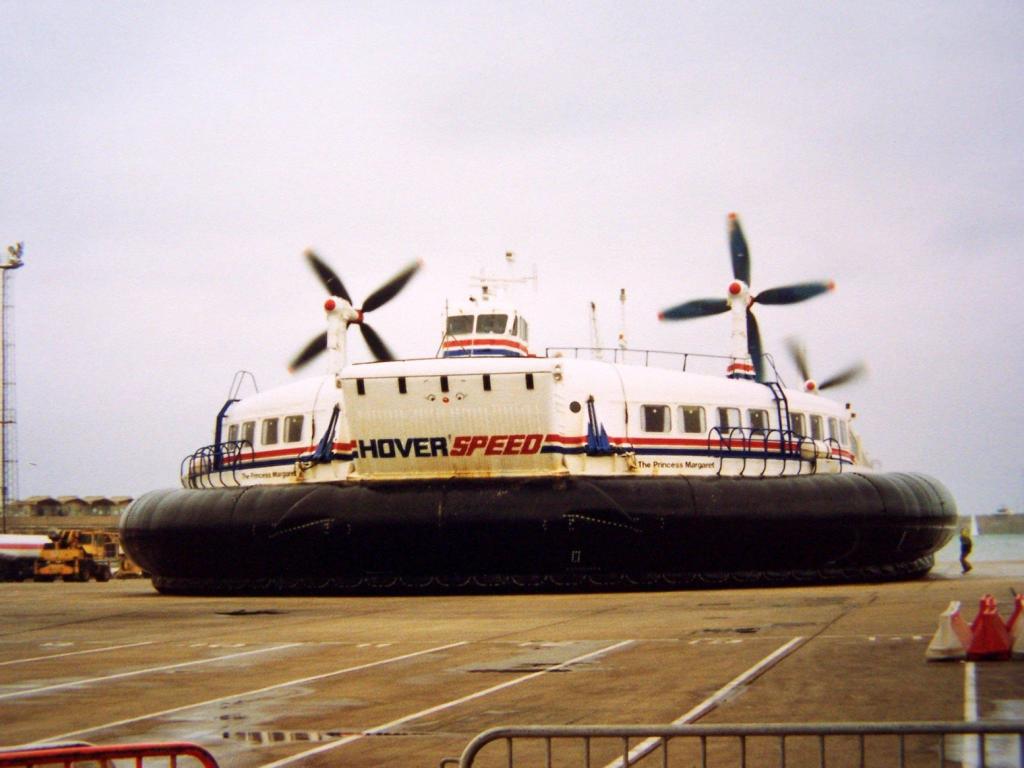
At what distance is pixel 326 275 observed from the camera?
2812 cm

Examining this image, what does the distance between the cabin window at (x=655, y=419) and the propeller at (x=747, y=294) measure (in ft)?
19.0

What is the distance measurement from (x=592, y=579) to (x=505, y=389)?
11.4 ft

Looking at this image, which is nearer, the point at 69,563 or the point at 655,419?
the point at 655,419

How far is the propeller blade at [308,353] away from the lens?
29.1 m

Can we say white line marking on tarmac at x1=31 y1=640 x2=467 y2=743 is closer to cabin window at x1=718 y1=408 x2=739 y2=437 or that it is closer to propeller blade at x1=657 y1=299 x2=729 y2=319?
cabin window at x1=718 y1=408 x2=739 y2=437

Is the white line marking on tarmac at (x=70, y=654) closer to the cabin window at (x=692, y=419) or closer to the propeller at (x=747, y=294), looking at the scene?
the cabin window at (x=692, y=419)

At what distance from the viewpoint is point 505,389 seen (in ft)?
69.9

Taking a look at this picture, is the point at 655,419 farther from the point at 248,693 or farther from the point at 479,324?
the point at 248,693

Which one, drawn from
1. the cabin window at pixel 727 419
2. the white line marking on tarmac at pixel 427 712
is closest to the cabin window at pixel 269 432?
the cabin window at pixel 727 419

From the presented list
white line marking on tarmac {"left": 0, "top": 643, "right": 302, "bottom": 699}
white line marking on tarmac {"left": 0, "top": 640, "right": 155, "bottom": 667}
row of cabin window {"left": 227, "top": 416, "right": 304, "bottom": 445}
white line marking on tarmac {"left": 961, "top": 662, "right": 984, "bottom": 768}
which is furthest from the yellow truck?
white line marking on tarmac {"left": 961, "top": 662, "right": 984, "bottom": 768}

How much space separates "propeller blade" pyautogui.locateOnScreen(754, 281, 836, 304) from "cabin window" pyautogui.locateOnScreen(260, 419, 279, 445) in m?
11.4

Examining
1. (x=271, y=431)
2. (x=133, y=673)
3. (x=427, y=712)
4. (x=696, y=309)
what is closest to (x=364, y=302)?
(x=271, y=431)

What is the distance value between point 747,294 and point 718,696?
21607mm

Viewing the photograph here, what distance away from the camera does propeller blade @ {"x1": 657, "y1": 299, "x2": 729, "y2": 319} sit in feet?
97.0
